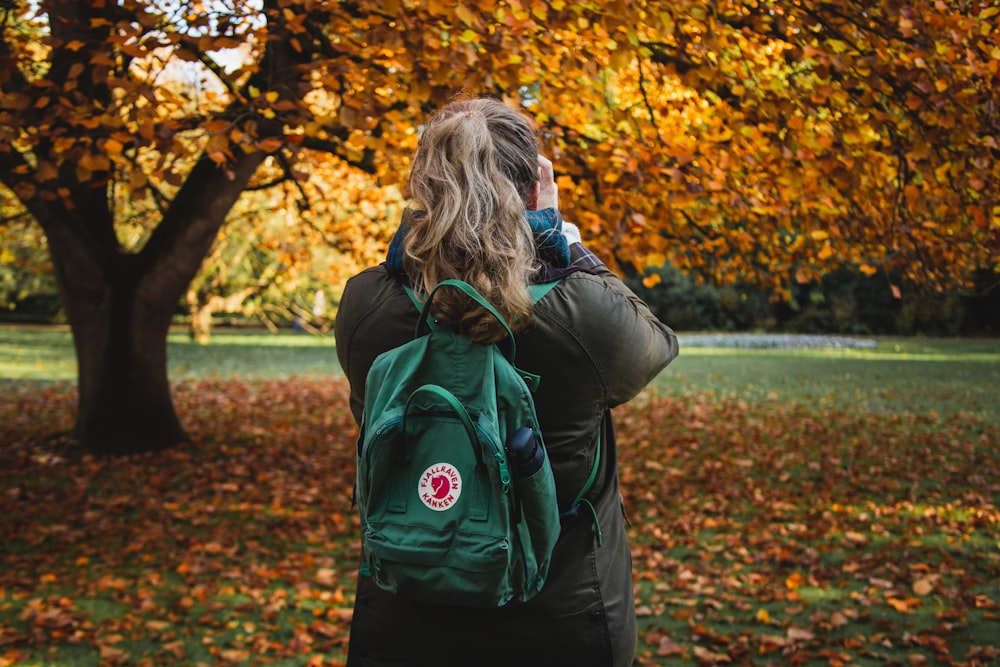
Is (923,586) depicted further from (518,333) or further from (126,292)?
(126,292)

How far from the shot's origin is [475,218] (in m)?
1.53

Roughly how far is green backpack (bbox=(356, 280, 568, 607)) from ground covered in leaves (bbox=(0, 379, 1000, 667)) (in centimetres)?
318

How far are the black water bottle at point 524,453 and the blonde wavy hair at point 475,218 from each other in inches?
7.0

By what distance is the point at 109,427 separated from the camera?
9.10 meters

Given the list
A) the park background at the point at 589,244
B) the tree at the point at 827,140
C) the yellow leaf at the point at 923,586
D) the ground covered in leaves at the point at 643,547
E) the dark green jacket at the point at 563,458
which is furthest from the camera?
the yellow leaf at the point at 923,586

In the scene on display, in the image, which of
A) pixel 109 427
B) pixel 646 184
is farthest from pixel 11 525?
pixel 646 184

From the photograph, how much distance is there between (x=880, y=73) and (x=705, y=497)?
433 centimetres

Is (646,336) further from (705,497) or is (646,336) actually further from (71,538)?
(705,497)

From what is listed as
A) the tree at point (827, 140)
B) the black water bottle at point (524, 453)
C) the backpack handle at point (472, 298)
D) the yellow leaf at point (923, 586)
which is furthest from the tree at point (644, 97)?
the black water bottle at point (524, 453)

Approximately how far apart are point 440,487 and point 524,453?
0.16 metres

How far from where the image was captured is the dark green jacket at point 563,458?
5.21ft

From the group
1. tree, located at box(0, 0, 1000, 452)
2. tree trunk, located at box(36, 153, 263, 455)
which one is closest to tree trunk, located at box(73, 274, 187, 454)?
tree trunk, located at box(36, 153, 263, 455)

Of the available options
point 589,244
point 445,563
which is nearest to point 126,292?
point 589,244

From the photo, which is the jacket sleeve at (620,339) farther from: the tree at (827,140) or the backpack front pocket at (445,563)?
the tree at (827,140)
